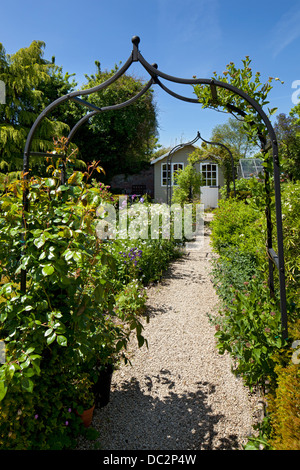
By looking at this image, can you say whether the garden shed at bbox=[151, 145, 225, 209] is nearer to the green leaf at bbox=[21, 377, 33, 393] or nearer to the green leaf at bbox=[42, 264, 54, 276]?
the green leaf at bbox=[42, 264, 54, 276]

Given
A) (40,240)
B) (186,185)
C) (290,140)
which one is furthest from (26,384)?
(290,140)

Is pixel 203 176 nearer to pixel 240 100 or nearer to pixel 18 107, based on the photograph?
pixel 18 107

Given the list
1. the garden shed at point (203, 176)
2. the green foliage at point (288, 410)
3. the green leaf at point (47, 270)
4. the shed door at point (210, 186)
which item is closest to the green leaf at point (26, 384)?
the green leaf at point (47, 270)

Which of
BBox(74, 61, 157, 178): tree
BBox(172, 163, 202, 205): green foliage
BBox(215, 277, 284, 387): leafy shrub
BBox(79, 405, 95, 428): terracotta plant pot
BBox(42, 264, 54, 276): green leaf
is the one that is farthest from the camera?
BBox(74, 61, 157, 178): tree

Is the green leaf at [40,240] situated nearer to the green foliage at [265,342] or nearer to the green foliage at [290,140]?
the green foliage at [265,342]

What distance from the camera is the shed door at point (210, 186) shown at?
17641mm

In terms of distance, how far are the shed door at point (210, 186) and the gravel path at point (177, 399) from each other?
14492 millimetres

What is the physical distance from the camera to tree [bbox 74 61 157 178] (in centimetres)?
1611

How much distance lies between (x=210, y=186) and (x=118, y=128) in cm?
636

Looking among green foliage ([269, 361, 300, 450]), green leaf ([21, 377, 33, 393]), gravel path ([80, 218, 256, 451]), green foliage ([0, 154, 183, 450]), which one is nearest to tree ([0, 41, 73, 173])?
gravel path ([80, 218, 256, 451])

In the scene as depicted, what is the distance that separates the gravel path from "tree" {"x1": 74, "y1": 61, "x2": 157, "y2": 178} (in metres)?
14.5

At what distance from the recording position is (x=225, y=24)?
105 inches
